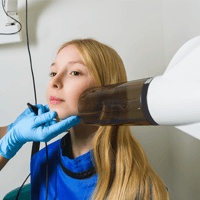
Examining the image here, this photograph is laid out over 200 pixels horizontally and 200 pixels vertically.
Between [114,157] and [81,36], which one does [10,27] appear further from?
[114,157]

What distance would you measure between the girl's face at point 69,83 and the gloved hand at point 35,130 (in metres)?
0.04

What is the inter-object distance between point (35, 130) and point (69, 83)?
0.24m

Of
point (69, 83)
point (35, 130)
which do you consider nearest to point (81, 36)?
point (69, 83)

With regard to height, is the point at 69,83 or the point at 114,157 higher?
Result: the point at 69,83

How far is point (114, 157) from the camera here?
2.74 feet

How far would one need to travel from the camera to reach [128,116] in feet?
1.82

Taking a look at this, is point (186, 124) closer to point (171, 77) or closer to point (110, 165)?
point (171, 77)

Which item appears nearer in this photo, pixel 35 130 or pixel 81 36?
pixel 35 130

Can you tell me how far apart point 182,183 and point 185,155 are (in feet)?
Answer: 0.59

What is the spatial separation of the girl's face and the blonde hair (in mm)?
31

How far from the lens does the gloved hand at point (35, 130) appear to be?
2.36ft

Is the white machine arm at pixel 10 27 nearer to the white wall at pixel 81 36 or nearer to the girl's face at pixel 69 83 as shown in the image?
the white wall at pixel 81 36

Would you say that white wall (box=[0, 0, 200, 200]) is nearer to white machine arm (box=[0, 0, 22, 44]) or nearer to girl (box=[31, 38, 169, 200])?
white machine arm (box=[0, 0, 22, 44])

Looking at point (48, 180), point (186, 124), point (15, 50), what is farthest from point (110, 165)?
point (15, 50)
